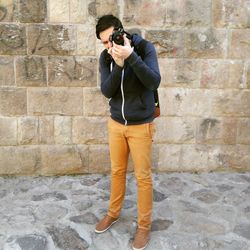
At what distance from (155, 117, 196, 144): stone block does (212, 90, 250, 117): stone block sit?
1.16ft

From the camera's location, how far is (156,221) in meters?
3.93

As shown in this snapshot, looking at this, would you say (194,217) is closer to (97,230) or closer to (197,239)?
(197,239)

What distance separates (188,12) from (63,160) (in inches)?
92.7

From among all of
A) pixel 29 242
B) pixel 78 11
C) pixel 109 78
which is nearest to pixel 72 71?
pixel 78 11

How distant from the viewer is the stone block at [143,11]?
4.69 m

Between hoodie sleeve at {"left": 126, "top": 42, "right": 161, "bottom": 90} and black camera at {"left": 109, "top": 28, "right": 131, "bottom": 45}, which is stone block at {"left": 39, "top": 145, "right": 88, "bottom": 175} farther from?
black camera at {"left": 109, "top": 28, "right": 131, "bottom": 45}

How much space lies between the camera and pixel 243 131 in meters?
5.13

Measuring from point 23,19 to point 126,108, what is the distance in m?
2.11

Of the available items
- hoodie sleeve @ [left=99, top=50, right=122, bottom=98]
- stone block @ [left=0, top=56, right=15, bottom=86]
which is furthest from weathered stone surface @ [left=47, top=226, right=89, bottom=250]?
stone block @ [left=0, top=56, right=15, bottom=86]

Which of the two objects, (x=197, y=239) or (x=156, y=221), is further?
(x=156, y=221)

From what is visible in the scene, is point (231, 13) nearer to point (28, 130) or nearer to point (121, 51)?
point (121, 51)

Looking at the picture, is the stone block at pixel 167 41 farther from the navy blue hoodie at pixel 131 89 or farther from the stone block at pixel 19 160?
the stone block at pixel 19 160

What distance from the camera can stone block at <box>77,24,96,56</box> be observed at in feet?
15.5

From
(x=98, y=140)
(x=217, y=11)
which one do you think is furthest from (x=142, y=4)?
(x=98, y=140)
